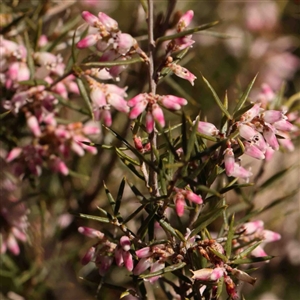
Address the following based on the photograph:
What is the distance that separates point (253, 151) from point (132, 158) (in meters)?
0.15

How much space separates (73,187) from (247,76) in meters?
0.84

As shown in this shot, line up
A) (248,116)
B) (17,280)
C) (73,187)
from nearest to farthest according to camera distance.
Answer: (248,116)
(17,280)
(73,187)

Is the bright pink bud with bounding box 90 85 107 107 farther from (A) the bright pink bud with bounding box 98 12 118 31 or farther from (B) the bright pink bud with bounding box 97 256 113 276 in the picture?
(B) the bright pink bud with bounding box 97 256 113 276

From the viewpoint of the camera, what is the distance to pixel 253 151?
594 millimetres

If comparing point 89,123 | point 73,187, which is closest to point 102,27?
point 89,123

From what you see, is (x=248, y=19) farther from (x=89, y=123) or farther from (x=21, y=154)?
(x=21, y=154)

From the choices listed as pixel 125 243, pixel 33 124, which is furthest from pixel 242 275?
pixel 33 124

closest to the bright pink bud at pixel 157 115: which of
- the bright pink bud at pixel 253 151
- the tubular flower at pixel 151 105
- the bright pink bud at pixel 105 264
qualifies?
the tubular flower at pixel 151 105

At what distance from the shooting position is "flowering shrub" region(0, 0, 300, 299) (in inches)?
23.4

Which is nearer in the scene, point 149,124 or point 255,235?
point 149,124

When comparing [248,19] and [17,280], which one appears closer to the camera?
[17,280]

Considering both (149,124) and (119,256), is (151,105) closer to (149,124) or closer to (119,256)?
(149,124)

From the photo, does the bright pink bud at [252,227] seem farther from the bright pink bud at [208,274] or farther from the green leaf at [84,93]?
the green leaf at [84,93]

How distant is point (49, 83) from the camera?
87cm
